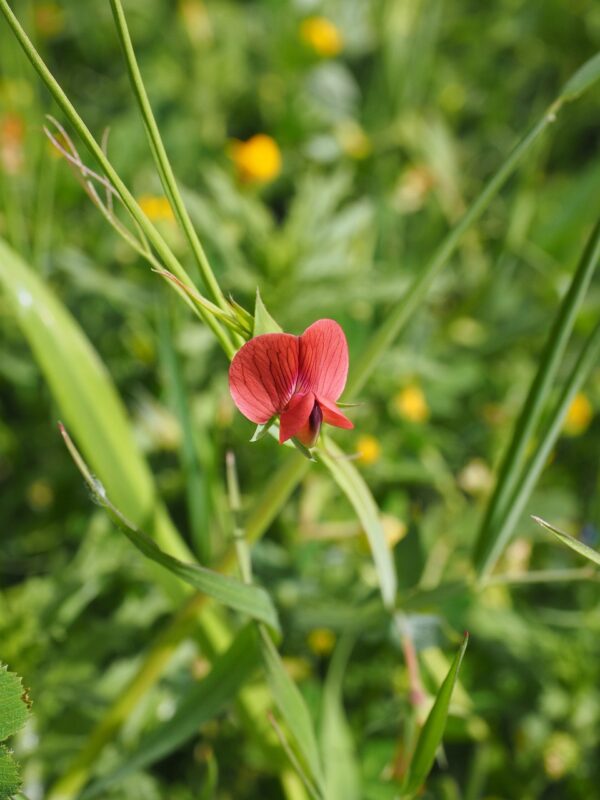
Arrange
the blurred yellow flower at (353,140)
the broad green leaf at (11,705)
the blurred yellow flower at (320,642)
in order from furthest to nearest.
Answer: the blurred yellow flower at (353,140)
the blurred yellow flower at (320,642)
the broad green leaf at (11,705)

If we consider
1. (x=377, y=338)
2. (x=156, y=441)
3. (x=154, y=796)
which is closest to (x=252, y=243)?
(x=156, y=441)

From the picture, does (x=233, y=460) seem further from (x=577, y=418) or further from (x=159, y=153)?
(x=577, y=418)

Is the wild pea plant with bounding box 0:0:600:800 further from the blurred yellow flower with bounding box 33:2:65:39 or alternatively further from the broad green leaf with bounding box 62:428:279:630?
the blurred yellow flower with bounding box 33:2:65:39

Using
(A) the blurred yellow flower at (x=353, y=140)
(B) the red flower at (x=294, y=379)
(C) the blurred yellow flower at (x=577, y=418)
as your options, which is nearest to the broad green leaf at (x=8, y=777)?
(B) the red flower at (x=294, y=379)

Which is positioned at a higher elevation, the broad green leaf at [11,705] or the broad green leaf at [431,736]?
the broad green leaf at [11,705]

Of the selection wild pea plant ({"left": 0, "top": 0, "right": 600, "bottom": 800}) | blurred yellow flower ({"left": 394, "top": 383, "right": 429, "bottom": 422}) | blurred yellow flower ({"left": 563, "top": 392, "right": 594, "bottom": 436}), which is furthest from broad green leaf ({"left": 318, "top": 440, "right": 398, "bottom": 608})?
blurred yellow flower ({"left": 563, "top": 392, "right": 594, "bottom": 436})

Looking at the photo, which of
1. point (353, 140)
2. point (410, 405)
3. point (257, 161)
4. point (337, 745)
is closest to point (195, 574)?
point (337, 745)

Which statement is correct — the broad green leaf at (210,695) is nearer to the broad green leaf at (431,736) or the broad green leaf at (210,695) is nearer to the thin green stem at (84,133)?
the broad green leaf at (431,736)

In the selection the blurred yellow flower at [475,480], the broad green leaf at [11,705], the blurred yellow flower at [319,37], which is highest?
the blurred yellow flower at [319,37]

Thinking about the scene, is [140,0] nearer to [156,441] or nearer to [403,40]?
[403,40]
